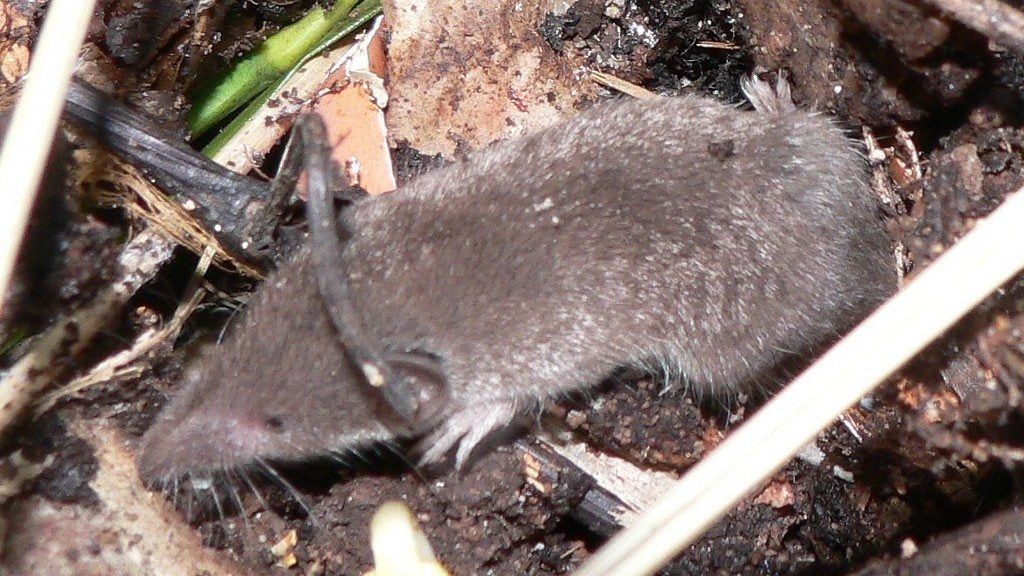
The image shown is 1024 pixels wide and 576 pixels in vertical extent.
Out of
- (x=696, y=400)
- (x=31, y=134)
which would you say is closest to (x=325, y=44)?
(x=31, y=134)

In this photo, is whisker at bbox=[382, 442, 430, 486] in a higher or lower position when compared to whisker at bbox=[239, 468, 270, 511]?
lower

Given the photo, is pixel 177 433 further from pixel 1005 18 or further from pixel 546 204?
pixel 1005 18

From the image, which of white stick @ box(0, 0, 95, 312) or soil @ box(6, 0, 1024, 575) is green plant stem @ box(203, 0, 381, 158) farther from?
white stick @ box(0, 0, 95, 312)

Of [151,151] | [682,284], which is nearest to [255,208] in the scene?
[151,151]

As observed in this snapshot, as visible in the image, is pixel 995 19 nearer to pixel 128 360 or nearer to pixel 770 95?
pixel 770 95

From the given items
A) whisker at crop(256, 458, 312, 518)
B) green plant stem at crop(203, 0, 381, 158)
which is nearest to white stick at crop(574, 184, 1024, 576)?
whisker at crop(256, 458, 312, 518)

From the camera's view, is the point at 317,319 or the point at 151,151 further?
the point at 151,151
